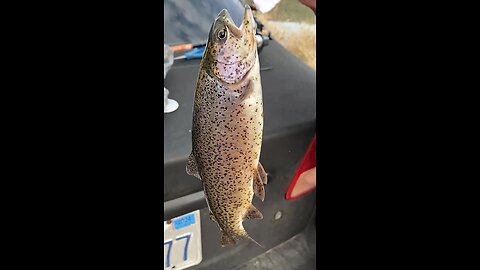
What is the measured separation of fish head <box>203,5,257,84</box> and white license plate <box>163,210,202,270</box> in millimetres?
767

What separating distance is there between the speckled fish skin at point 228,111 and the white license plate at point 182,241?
0.59 meters

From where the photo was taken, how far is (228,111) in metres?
0.95

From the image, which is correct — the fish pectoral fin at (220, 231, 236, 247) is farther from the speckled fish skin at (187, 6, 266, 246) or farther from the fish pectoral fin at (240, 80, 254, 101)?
the fish pectoral fin at (240, 80, 254, 101)

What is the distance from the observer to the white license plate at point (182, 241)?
155 centimetres

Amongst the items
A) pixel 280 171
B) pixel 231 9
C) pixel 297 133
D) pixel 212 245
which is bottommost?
pixel 212 245

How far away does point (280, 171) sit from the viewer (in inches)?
Result: 68.2

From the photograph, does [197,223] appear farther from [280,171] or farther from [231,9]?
[231,9]

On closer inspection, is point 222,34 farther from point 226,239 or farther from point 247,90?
point 226,239

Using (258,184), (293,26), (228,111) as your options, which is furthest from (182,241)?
(293,26)

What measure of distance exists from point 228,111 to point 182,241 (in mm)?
822
